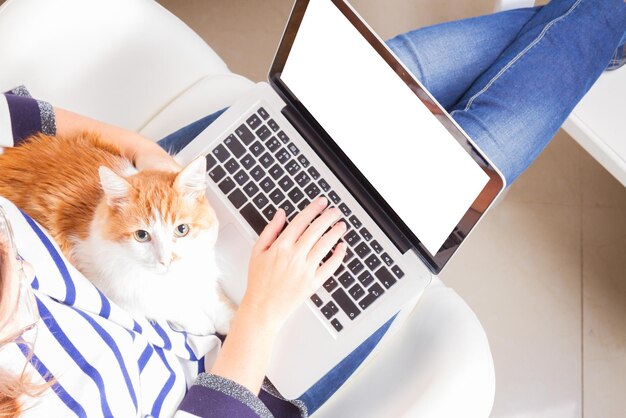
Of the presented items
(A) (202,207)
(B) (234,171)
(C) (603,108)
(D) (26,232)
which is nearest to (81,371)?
(D) (26,232)

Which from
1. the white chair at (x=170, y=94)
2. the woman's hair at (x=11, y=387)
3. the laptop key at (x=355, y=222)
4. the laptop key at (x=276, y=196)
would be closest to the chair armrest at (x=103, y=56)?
the white chair at (x=170, y=94)

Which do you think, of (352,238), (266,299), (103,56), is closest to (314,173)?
(352,238)

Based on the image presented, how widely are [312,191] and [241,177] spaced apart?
4.7 inches

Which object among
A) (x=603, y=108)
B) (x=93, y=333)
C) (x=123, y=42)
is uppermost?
(x=123, y=42)

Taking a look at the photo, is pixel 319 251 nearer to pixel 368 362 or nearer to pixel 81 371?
pixel 368 362

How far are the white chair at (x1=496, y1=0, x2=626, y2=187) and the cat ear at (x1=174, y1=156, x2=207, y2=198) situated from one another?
633 millimetres

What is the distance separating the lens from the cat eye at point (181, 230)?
0.87 meters

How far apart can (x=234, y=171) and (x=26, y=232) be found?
1.13 feet

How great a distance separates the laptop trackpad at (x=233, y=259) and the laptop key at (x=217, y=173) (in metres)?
0.08

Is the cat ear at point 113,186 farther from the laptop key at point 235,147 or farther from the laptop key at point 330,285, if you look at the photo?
the laptop key at point 330,285

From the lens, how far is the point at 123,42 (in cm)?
109

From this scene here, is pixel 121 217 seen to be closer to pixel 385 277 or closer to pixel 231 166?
pixel 231 166

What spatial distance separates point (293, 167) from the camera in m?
0.97

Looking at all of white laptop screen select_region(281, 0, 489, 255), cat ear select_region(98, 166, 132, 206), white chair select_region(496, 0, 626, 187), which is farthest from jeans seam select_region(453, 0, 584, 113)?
cat ear select_region(98, 166, 132, 206)
